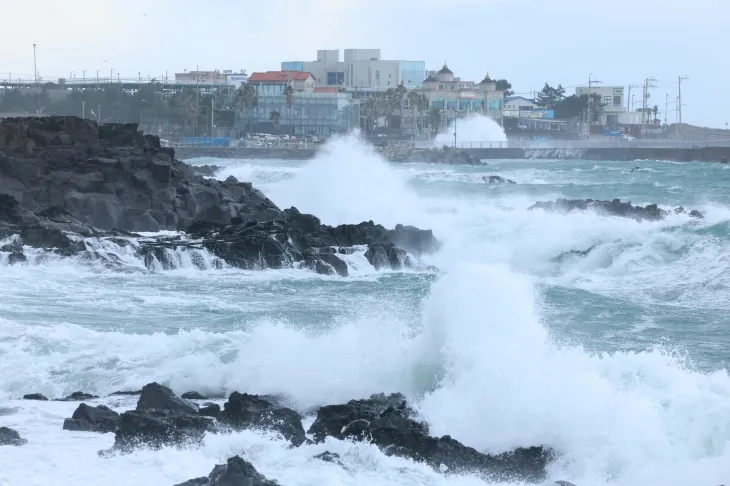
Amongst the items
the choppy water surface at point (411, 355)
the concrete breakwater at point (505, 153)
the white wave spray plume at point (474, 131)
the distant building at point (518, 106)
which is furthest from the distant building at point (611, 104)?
the choppy water surface at point (411, 355)

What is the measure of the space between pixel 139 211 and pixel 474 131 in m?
72.2

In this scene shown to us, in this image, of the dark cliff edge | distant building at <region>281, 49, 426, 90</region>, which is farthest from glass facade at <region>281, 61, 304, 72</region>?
the dark cliff edge

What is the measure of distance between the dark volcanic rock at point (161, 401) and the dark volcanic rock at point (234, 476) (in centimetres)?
204

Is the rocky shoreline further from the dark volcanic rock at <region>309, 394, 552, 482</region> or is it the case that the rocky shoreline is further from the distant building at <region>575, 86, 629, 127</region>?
the distant building at <region>575, 86, 629, 127</region>

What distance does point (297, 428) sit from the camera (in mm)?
10703

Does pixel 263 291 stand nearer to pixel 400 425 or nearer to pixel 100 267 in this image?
pixel 100 267

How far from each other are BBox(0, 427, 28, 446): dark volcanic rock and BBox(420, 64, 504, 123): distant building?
297 ft

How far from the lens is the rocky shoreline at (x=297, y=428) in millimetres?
10094

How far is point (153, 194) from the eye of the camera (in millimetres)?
29828

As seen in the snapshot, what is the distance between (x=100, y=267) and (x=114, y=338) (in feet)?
27.0

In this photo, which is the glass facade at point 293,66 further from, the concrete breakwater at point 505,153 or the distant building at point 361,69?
the concrete breakwater at point 505,153

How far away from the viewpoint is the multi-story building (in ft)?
299

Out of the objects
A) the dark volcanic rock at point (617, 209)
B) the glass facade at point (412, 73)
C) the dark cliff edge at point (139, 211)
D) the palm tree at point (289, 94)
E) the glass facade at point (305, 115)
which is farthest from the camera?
the glass facade at point (412, 73)

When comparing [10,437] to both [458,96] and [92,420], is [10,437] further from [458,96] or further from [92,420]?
[458,96]
